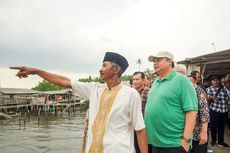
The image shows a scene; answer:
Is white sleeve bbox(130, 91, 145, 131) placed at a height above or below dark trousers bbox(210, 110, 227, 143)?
above

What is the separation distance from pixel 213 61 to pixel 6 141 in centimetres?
1923

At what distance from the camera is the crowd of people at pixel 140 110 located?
3154 mm

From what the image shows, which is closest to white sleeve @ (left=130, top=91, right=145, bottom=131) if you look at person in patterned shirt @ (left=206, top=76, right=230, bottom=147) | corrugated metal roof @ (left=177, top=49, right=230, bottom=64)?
person in patterned shirt @ (left=206, top=76, right=230, bottom=147)

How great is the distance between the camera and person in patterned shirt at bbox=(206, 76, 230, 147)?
8328 mm

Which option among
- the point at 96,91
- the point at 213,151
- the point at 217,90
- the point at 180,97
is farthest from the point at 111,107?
the point at 217,90

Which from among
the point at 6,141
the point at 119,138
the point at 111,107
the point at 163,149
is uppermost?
the point at 111,107

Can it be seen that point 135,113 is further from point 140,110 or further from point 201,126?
point 201,126

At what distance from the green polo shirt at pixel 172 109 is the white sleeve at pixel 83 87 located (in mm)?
911

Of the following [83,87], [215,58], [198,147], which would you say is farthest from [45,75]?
[215,58]

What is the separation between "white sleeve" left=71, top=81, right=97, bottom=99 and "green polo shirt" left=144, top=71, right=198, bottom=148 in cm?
91

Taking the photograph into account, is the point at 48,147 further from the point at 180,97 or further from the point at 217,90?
the point at 180,97

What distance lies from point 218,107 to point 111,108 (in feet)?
19.5

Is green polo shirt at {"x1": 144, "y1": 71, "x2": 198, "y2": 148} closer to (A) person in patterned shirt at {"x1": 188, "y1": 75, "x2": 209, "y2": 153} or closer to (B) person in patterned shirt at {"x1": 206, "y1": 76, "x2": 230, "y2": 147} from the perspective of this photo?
(A) person in patterned shirt at {"x1": 188, "y1": 75, "x2": 209, "y2": 153}

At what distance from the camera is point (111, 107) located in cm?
319
